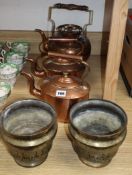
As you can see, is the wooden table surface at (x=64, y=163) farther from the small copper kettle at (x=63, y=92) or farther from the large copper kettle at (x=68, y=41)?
the large copper kettle at (x=68, y=41)

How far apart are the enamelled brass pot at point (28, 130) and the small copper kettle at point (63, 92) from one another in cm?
7

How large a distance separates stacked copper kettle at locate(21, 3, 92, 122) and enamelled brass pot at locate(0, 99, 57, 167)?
0.24 feet

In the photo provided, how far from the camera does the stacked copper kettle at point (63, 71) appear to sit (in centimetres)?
73

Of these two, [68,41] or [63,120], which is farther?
[68,41]

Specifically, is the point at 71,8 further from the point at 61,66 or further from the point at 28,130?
the point at 28,130

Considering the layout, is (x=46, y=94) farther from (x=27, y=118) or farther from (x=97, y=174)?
(x=97, y=174)

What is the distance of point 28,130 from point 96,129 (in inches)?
6.4

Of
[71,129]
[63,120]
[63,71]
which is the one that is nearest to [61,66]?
[63,71]

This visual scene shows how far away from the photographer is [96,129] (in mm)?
692

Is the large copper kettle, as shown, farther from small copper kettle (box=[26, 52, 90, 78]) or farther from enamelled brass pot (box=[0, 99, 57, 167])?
enamelled brass pot (box=[0, 99, 57, 167])

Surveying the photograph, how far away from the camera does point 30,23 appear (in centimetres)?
111

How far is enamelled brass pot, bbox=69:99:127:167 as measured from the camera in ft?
1.84

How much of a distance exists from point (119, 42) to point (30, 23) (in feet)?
1.64

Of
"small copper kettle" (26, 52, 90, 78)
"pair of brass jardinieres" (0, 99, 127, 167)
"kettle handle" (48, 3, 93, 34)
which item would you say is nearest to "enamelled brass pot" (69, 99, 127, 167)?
"pair of brass jardinieres" (0, 99, 127, 167)
